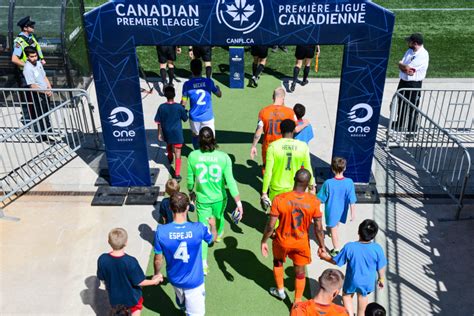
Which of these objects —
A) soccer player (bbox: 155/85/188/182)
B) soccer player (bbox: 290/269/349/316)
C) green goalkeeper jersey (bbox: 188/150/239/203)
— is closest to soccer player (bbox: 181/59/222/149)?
soccer player (bbox: 155/85/188/182)

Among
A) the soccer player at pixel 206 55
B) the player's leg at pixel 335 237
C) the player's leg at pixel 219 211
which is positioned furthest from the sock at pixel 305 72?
the player's leg at pixel 219 211

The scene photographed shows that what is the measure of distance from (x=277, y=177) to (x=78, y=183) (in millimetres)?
4185

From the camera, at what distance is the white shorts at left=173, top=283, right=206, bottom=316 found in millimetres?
5531

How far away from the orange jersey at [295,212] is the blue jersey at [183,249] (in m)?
0.89

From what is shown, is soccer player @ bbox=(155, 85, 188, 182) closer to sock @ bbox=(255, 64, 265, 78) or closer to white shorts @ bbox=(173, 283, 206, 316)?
white shorts @ bbox=(173, 283, 206, 316)

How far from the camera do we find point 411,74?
1006cm

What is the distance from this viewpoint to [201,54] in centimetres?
1260

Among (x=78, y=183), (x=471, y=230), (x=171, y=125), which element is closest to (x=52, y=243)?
(x=78, y=183)

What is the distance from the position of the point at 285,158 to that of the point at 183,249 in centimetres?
220

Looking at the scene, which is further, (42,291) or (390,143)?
(390,143)

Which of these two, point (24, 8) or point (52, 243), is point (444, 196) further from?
point (24, 8)

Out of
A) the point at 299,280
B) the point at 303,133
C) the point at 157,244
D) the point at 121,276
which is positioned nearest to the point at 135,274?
the point at 121,276

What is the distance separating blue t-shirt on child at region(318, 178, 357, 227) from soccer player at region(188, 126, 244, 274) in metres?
1.24

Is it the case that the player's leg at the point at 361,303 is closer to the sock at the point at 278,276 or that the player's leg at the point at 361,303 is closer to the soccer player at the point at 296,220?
the soccer player at the point at 296,220
